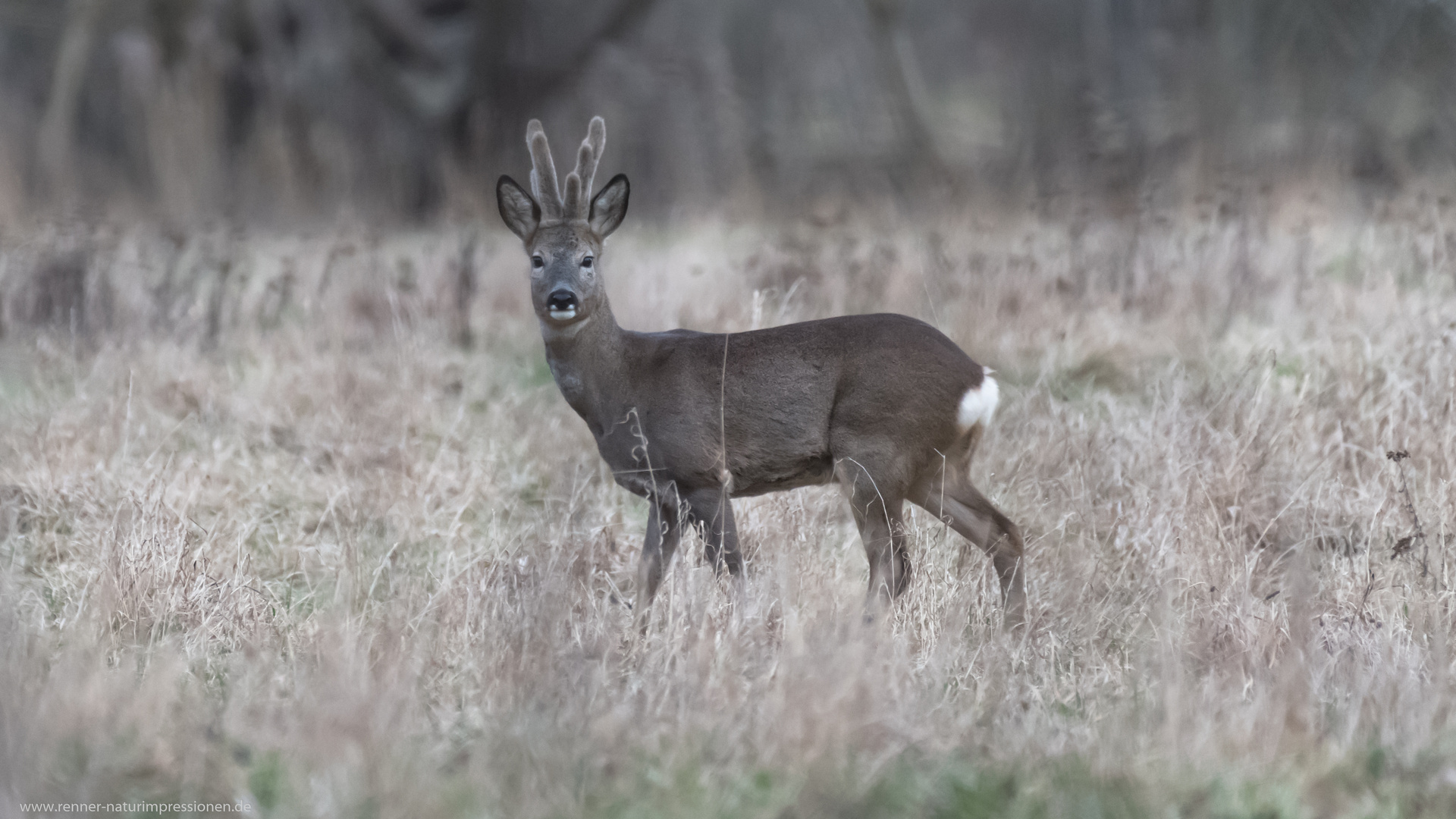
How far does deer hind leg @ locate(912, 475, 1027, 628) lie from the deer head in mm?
1249

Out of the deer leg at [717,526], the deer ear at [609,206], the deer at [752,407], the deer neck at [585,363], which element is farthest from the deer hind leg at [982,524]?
the deer ear at [609,206]

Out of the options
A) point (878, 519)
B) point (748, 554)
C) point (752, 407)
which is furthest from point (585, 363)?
point (878, 519)

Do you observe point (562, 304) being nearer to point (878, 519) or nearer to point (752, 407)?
point (752, 407)

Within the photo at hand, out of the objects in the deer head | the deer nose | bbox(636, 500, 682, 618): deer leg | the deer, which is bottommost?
bbox(636, 500, 682, 618): deer leg

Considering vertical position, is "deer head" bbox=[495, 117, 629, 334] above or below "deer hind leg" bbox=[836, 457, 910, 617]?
above

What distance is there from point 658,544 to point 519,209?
1194 millimetres

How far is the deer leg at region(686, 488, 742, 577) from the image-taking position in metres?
4.37

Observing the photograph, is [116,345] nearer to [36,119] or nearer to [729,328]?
[729,328]

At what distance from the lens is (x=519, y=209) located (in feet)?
15.3

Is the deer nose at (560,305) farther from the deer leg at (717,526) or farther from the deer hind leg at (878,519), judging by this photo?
the deer hind leg at (878,519)

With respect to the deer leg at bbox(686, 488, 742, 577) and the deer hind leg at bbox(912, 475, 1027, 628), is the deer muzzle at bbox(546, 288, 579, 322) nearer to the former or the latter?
the deer leg at bbox(686, 488, 742, 577)

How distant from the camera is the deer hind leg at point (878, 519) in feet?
14.2

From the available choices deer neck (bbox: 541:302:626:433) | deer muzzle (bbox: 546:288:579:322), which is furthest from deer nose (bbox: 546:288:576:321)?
deer neck (bbox: 541:302:626:433)

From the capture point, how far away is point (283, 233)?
10953mm
